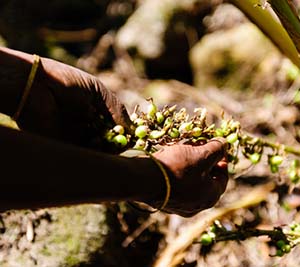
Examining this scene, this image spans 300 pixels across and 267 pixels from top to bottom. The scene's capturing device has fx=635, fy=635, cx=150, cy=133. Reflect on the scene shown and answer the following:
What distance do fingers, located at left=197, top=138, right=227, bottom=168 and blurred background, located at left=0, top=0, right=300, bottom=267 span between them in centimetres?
56

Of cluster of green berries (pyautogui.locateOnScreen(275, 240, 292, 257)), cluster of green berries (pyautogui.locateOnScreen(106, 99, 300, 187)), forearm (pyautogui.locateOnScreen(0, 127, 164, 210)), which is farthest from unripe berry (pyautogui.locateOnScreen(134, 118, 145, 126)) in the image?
cluster of green berries (pyautogui.locateOnScreen(275, 240, 292, 257))

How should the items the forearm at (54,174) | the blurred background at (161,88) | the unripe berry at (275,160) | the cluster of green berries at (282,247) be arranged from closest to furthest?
the forearm at (54,174)
the cluster of green berries at (282,247)
the unripe berry at (275,160)
the blurred background at (161,88)

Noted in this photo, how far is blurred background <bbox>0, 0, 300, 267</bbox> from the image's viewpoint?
2234 millimetres

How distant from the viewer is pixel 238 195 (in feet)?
8.66

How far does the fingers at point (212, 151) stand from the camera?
140cm

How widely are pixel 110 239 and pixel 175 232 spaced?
1.02 feet

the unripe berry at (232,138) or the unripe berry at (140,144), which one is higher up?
the unripe berry at (140,144)

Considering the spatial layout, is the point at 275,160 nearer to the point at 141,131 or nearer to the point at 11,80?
the point at 141,131

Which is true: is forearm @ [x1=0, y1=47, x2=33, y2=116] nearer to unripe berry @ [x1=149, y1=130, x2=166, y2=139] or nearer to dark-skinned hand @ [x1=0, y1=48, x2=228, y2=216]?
dark-skinned hand @ [x1=0, y1=48, x2=228, y2=216]

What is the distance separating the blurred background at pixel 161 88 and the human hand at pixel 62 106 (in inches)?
28.2

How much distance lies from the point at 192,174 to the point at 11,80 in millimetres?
460

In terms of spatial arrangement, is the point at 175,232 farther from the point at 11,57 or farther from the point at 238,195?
the point at 11,57

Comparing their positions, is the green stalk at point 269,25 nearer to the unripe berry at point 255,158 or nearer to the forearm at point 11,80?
the unripe berry at point 255,158

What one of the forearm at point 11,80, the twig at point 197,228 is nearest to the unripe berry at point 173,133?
the forearm at point 11,80
